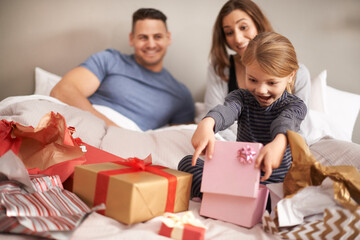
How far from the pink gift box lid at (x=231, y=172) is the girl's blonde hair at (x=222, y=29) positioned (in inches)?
39.4

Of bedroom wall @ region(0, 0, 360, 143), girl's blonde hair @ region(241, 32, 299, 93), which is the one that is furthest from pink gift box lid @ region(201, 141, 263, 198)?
bedroom wall @ region(0, 0, 360, 143)

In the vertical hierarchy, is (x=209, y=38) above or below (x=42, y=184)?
above

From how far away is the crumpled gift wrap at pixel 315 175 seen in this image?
0.70 meters

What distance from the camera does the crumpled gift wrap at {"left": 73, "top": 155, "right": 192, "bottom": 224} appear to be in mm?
697

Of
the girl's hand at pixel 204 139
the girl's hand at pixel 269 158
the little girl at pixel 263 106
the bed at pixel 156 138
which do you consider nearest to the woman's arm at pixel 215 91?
the bed at pixel 156 138

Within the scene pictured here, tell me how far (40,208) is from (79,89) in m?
1.19

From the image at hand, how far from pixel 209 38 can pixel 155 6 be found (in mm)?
394

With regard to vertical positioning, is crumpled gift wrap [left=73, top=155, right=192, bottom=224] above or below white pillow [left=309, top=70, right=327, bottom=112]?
below

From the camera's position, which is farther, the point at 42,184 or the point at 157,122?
the point at 157,122

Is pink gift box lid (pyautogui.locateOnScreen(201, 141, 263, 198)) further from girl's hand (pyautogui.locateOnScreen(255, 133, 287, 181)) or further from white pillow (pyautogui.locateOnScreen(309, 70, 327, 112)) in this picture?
white pillow (pyautogui.locateOnScreen(309, 70, 327, 112))

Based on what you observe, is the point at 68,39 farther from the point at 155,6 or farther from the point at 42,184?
the point at 42,184

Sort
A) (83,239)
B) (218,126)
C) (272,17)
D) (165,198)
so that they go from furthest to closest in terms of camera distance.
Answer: (272,17), (218,126), (165,198), (83,239)

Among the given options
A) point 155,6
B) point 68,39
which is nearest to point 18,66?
point 68,39

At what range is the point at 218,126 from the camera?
885 mm
